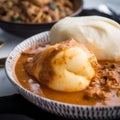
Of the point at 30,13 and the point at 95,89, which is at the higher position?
the point at 95,89

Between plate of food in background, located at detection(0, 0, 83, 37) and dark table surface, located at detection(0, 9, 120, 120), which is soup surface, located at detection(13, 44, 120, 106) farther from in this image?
plate of food in background, located at detection(0, 0, 83, 37)

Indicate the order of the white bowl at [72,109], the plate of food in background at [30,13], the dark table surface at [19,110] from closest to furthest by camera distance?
the white bowl at [72,109] → the dark table surface at [19,110] → the plate of food in background at [30,13]

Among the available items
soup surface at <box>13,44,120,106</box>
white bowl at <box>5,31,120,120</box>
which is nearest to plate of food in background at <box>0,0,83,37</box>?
soup surface at <box>13,44,120,106</box>

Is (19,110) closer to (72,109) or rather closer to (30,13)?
(72,109)

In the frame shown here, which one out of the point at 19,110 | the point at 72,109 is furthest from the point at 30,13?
the point at 72,109

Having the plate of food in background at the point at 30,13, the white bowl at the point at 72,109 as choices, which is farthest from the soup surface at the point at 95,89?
the plate of food in background at the point at 30,13

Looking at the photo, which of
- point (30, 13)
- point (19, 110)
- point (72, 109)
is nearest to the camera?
point (72, 109)

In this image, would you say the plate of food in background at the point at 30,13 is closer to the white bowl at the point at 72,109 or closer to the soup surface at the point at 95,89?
the soup surface at the point at 95,89

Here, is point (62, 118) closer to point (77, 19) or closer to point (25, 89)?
point (25, 89)

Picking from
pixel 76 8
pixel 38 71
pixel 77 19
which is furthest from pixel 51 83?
pixel 76 8

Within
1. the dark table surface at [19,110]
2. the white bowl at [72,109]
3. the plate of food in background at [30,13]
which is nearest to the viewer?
the white bowl at [72,109]
